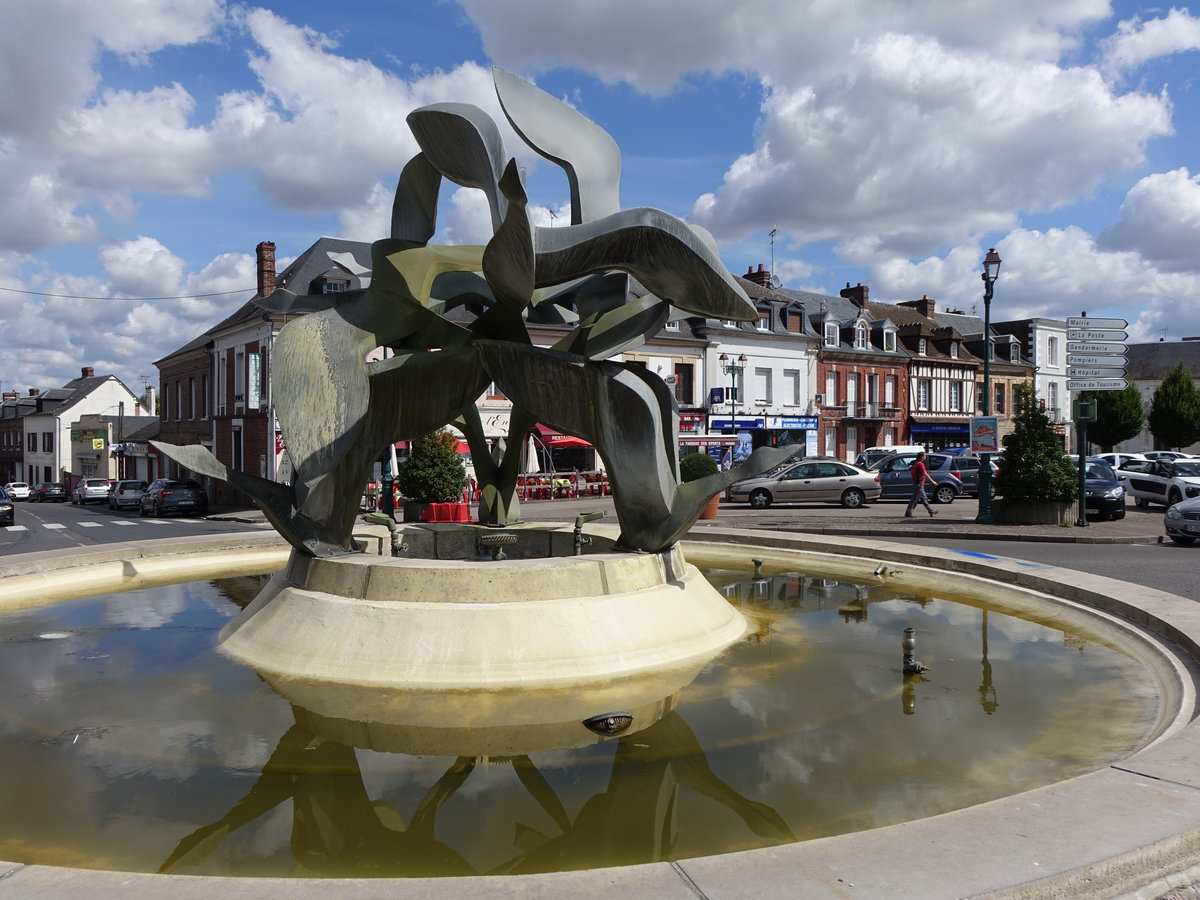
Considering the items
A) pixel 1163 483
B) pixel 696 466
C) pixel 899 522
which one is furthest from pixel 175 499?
pixel 1163 483

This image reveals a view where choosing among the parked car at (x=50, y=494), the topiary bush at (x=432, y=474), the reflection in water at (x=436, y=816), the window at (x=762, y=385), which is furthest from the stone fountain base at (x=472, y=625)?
the parked car at (x=50, y=494)

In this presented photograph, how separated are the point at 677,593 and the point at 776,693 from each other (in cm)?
157

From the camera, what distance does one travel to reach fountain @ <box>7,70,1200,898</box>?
2998 mm

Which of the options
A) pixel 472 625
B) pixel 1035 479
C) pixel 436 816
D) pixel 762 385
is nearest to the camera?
pixel 436 816

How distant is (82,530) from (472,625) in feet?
69.0

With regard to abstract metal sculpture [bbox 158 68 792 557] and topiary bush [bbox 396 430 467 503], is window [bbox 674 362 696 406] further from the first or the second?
abstract metal sculpture [bbox 158 68 792 557]

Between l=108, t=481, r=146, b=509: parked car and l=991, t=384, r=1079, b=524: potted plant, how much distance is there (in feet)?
99.7

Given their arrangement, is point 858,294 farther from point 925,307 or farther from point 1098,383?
point 1098,383

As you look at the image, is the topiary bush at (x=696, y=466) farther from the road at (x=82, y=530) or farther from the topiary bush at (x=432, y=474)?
the road at (x=82, y=530)

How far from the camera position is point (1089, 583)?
8.80 meters

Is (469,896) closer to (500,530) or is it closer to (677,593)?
(677,593)

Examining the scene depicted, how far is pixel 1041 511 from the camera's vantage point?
59.9 ft

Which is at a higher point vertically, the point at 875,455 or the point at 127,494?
the point at 875,455

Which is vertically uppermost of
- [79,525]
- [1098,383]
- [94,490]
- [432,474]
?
[1098,383]
